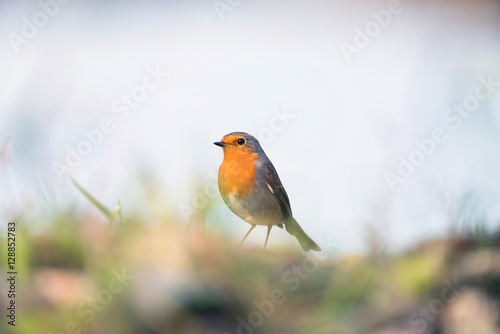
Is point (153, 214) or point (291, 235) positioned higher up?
point (291, 235)

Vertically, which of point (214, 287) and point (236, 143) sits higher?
point (236, 143)

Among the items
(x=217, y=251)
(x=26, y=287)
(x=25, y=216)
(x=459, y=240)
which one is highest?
(x=459, y=240)

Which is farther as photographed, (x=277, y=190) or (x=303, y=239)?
(x=277, y=190)

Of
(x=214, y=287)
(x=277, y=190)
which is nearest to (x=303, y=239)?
(x=214, y=287)

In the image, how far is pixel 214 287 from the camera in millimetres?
1236

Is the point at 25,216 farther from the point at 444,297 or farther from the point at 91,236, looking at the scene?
the point at 444,297

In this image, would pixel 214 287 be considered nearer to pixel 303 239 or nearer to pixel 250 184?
pixel 303 239

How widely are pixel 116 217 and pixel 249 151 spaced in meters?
1.04

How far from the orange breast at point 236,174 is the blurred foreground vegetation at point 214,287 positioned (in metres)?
0.74

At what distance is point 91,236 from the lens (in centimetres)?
135

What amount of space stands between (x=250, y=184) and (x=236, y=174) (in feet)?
0.27

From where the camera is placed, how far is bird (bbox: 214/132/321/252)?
215cm

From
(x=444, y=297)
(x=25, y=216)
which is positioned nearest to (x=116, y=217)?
(x=25, y=216)

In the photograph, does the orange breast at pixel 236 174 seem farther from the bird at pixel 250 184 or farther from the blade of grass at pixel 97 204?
the blade of grass at pixel 97 204
